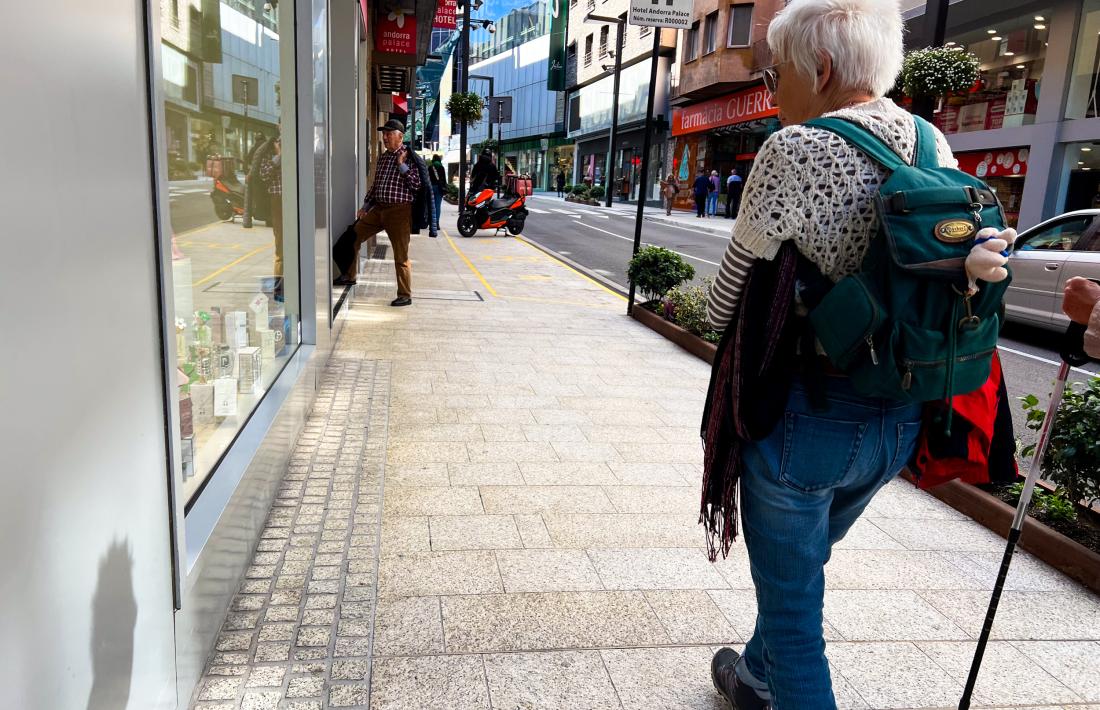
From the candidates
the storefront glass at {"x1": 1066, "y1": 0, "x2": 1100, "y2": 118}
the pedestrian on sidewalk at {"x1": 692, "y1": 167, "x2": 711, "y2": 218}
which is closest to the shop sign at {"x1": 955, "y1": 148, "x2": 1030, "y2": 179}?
the storefront glass at {"x1": 1066, "y1": 0, "x2": 1100, "y2": 118}

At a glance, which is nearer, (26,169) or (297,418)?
(26,169)

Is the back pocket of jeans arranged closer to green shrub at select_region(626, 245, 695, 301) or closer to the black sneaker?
the black sneaker

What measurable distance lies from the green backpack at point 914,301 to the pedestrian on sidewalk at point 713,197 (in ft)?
112

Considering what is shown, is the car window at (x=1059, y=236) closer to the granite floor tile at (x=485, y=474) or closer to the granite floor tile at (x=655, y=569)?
the granite floor tile at (x=485, y=474)

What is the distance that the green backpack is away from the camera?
170 centimetres

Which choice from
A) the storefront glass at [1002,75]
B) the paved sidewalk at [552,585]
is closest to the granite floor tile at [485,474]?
the paved sidewalk at [552,585]

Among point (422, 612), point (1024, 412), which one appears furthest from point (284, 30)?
point (1024, 412)

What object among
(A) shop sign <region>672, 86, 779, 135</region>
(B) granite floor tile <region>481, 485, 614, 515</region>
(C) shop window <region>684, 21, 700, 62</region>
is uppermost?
→ (C) shop window <region>684, 21, 700, 62</region>

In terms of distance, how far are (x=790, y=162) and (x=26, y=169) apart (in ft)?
4.74

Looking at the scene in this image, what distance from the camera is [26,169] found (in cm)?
140

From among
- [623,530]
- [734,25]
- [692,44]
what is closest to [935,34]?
[623,530]

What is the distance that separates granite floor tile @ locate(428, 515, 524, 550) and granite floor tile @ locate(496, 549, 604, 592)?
10 centimetres

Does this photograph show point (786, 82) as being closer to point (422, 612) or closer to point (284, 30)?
point (422, 612)

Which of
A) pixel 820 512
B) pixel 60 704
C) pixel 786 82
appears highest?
pixel 786 82
